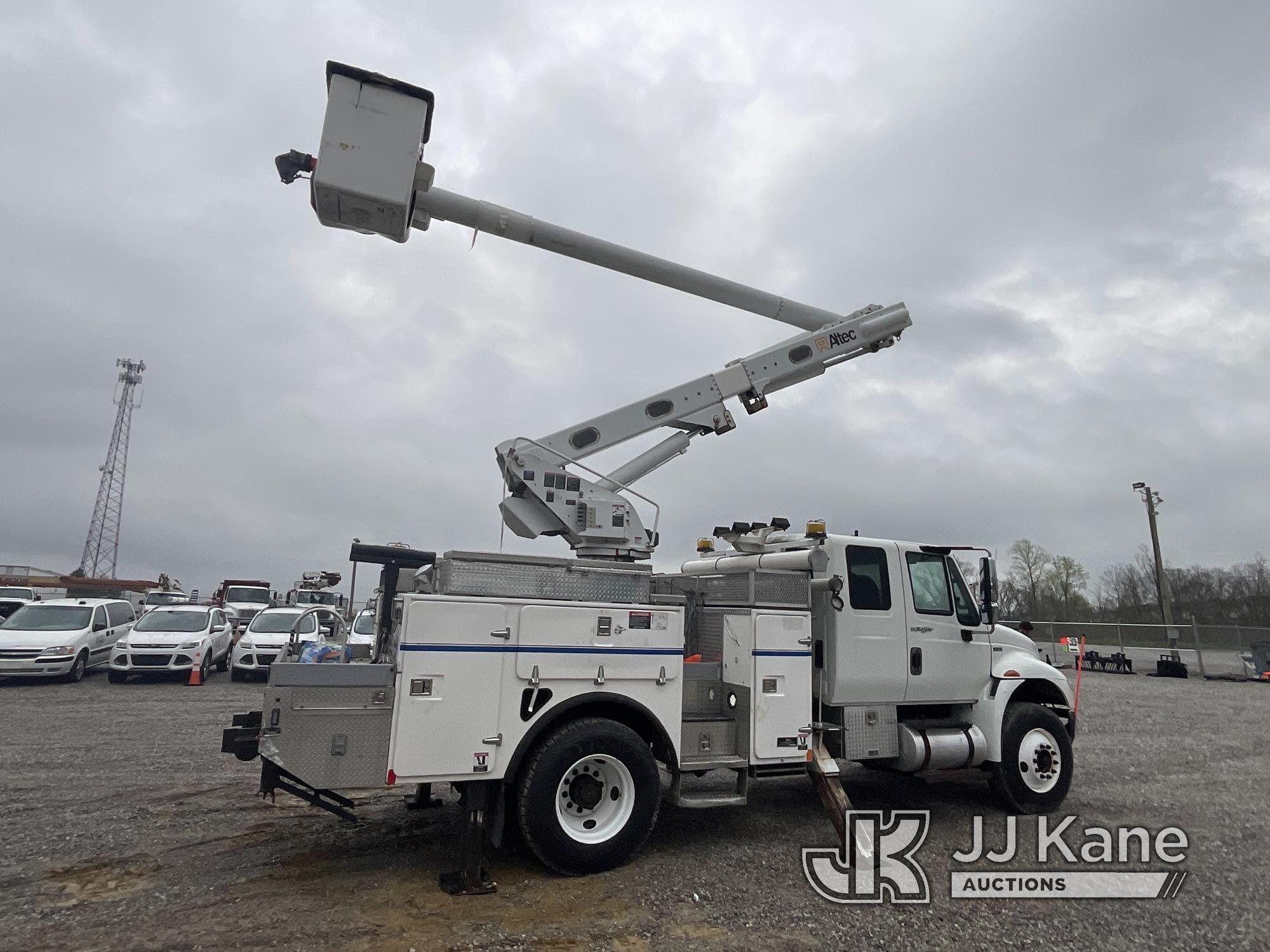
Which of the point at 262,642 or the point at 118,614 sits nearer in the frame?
the point at 262,642

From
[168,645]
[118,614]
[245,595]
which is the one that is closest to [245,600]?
[245,595]

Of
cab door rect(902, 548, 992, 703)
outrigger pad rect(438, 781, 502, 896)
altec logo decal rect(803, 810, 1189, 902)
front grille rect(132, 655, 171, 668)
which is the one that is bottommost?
altec logo decal rect(803, 810, 1189, 902)

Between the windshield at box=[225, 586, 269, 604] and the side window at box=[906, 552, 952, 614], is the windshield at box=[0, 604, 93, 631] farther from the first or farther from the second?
the side window at box=[906, 552, 952, 614]

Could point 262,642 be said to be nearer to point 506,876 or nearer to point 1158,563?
point 506,876

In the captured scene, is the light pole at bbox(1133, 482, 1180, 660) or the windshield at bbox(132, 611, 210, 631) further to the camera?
the light pole at bbox(1133, 482, 1180, 660)

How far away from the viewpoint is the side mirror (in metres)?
7.49

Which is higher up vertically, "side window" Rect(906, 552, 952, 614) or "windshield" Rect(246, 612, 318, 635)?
"side window" Rect(906, 552, 952, 614)

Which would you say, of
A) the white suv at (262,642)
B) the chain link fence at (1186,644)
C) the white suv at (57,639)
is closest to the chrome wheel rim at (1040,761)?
the white suv at (262,642)

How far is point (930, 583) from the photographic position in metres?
7.45

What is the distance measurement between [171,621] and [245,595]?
7596 millimetres

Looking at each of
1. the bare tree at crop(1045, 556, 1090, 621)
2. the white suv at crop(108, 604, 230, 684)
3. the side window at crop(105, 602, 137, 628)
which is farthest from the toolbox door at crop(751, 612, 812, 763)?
the bare tree at crop(1045, 556, 1090, 621)

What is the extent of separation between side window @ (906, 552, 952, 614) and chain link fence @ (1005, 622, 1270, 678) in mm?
19665

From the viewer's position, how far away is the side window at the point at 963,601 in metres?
7.54

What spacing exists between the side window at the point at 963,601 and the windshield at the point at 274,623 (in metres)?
14.2
